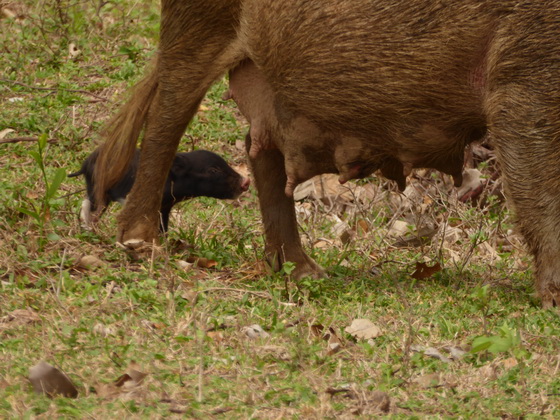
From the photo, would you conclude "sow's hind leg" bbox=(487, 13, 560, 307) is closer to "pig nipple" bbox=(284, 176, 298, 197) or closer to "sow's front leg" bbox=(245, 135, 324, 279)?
"pig nipple" bbox=(284, 176, 298, 197)

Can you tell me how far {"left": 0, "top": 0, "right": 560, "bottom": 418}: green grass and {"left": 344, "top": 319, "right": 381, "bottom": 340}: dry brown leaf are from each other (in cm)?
4

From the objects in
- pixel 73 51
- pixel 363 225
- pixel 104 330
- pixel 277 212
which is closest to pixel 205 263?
pixel 277 212

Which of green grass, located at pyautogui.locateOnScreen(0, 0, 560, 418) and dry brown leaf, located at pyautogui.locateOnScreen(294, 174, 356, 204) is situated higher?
dry brown leaf, located at pyautogui.locateOnScreen(294, 174, 356, 204)

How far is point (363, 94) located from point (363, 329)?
3.70 feet

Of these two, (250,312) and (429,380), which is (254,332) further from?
(429,380)

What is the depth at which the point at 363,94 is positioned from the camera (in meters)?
4.88

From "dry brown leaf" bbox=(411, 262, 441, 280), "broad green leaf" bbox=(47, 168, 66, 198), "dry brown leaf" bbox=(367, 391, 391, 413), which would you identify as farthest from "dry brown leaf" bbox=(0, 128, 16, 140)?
"dry brown leaf" bbox=(367, 391, 391, 413)

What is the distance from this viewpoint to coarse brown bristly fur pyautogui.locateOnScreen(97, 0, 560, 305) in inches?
178

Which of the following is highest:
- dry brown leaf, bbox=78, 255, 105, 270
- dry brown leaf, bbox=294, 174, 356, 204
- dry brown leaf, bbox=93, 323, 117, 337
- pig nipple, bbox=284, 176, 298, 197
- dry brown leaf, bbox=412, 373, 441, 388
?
pig nipple, bbox=284, 176, 298, 197

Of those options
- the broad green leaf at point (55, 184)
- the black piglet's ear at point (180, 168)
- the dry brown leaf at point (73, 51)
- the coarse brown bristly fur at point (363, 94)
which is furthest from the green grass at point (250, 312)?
the dry brown leaf at point (73, 51)

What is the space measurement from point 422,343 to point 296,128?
1410mm

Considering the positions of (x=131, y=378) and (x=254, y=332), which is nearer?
(x=131, y=378)

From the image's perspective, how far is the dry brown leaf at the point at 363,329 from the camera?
4281mm

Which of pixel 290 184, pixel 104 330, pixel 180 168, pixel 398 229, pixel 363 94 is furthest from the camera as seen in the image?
pixel 398 229
